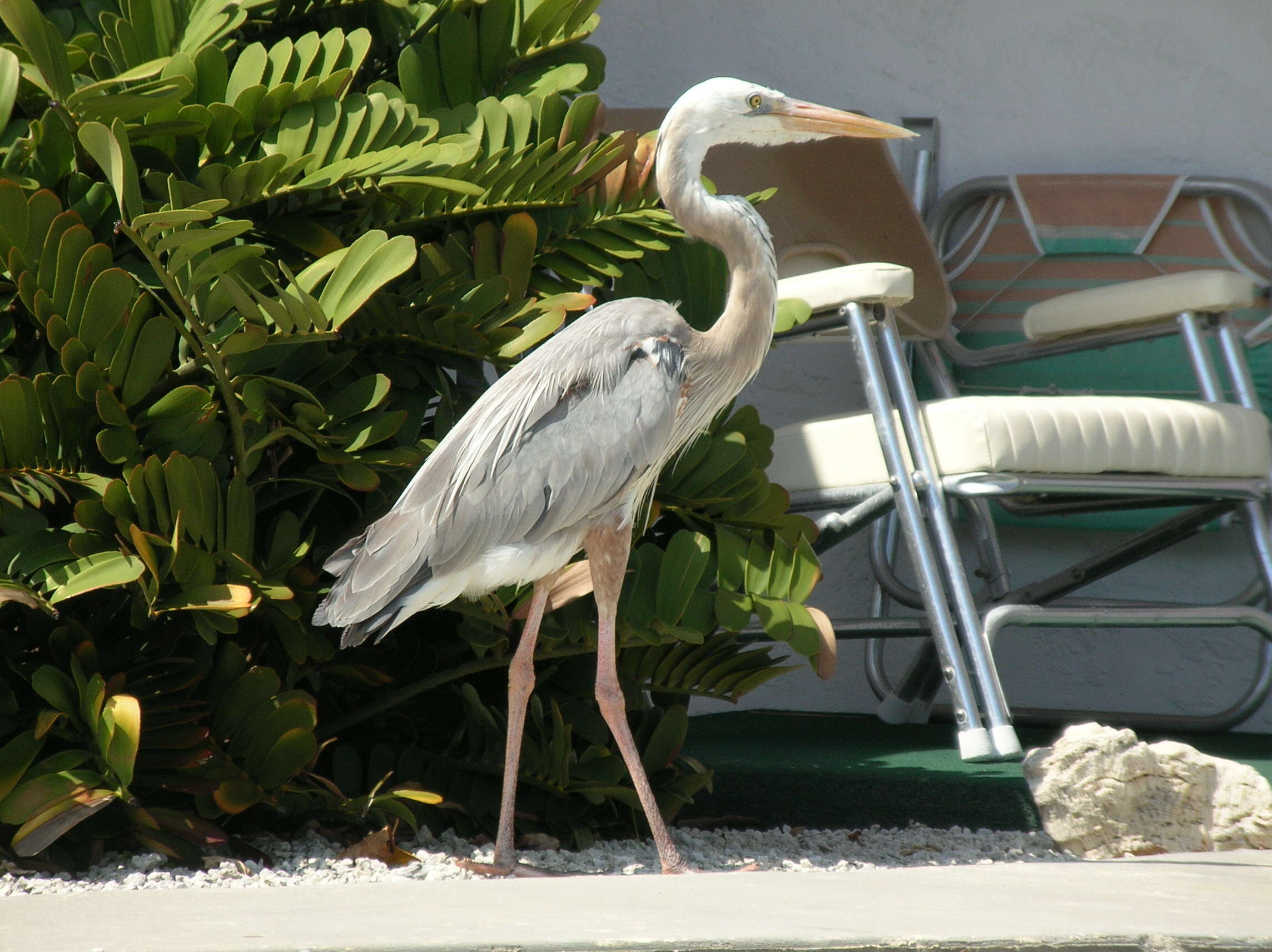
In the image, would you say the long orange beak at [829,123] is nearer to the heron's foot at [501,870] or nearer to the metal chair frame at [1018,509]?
the metal chair frame at [1018,509]

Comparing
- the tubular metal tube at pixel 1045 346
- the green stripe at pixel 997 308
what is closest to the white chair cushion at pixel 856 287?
the tubular metal tube at pixel 1045 346

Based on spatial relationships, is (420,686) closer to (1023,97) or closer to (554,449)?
(554,449)

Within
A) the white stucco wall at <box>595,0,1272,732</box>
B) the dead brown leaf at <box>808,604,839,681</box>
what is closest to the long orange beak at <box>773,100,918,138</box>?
the dead brown leaf at <box>808,604,839,681</box>

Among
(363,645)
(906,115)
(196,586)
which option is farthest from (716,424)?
(906,115)

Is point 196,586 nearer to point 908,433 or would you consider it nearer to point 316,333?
point 316,333

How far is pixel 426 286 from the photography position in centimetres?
262

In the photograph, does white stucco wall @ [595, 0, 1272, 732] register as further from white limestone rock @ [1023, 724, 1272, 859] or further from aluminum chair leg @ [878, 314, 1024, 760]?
white limestone rock @ [1023, 724, 1272, 859]

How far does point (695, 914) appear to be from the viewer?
1.67 meters

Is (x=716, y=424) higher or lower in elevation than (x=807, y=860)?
higher

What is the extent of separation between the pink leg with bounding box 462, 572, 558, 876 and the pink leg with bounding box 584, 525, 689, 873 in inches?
4.6

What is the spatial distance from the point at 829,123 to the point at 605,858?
4.90ft

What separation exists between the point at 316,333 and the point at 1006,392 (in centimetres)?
Answer: 261

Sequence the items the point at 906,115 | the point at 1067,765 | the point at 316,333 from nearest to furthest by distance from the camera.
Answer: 1. the point at 316,333
2. the point at 1067,765
3. the point at 906,115

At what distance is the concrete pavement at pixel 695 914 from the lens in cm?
151
